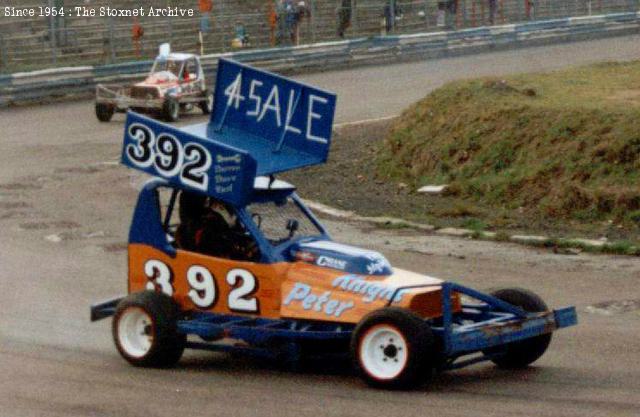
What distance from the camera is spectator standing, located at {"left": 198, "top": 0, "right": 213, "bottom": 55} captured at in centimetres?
3809

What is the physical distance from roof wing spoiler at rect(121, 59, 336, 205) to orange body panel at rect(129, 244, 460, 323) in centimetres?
54

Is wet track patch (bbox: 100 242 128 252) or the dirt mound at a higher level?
the dirt mound

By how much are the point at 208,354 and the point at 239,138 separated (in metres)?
1.67

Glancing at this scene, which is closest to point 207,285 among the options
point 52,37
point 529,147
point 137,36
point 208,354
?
point 208,354

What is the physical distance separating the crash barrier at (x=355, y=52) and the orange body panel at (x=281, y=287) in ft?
71.5

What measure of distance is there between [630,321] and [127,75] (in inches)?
939

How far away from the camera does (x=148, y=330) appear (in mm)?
9539

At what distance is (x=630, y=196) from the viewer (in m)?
15.5

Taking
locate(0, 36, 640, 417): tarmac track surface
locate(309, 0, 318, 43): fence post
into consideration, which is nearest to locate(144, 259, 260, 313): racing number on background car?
locate(0, 36, 640, 417): tarmac track surface

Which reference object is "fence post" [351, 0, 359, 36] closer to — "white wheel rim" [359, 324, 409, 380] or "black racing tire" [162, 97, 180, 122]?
"black racing tire" [162, 97, 180, 122]

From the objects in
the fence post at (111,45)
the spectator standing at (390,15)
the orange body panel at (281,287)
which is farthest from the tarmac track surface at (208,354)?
the spectator standing at (390,15)

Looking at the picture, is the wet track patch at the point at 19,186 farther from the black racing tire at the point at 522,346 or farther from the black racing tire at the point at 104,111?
the black racing tire at the point at 522,346

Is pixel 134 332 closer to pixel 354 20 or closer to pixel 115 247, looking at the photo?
pixel 115 247

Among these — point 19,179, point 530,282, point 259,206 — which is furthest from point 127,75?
point 259,206
